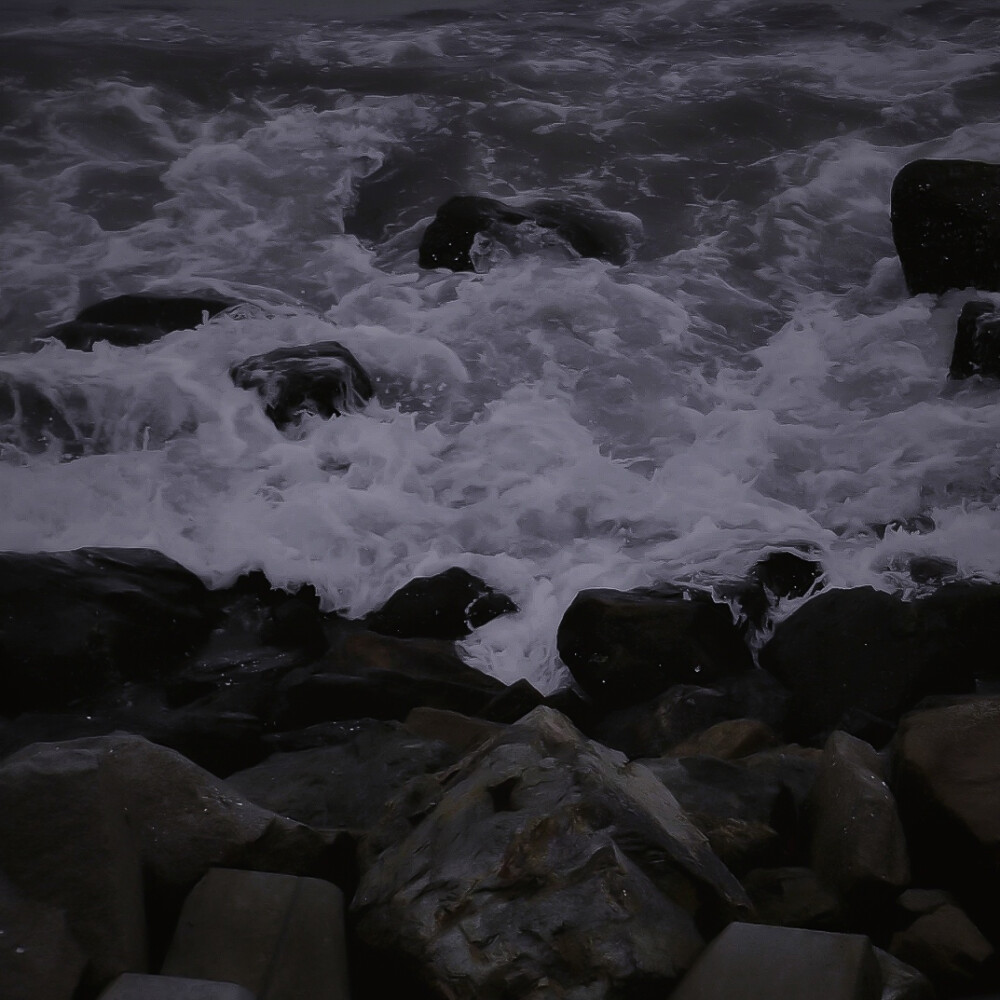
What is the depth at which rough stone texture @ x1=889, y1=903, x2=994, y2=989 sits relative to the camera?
2.44 m

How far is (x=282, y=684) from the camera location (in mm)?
4082

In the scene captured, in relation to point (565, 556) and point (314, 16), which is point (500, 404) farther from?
point (314, 16)

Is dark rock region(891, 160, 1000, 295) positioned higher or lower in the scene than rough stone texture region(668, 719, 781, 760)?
higher

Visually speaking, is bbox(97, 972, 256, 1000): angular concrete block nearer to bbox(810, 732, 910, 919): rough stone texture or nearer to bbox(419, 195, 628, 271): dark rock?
bbox(810, 732, 910, 919): rough stone texture

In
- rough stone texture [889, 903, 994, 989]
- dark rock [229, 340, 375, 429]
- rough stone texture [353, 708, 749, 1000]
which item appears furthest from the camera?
dark rock [229, 340, 375, 429]

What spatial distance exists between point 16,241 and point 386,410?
354 cm

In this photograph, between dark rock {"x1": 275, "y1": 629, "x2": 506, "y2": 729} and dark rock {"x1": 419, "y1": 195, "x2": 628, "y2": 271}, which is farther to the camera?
dark rock {"x1": 419, "y1": 195, "x2": 628, "y2": 271}

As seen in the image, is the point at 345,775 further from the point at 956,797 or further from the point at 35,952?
the point at 956,797

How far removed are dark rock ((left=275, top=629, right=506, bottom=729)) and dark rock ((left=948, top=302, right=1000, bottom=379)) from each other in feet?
11.3

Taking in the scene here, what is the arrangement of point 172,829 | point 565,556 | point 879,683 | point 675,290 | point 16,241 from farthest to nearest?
point 16,241 < point 675,290 < point 565,556 < point 879,683 < point 172,829

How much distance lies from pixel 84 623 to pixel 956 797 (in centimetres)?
293

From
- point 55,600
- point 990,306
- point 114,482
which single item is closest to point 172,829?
point 55,600

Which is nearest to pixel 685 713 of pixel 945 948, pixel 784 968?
pixel 945 948

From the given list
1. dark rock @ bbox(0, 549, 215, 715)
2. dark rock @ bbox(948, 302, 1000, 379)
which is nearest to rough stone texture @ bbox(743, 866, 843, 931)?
dark rock @ bbox(0, 549, 215, 715)
